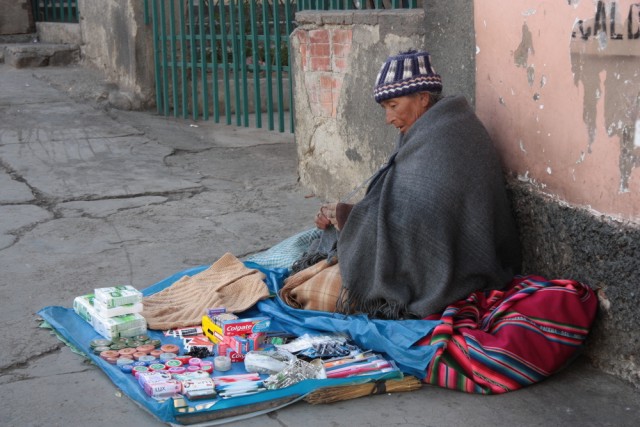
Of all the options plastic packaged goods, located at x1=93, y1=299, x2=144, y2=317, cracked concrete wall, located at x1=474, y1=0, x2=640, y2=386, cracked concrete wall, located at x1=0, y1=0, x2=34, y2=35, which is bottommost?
plastic packaged goods, located at x1=93, y1=299, x2=144, y2=317

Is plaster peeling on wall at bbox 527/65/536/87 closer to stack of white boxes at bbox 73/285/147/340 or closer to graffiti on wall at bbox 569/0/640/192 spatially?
graffiti on wall at bbox 569/0/640/192

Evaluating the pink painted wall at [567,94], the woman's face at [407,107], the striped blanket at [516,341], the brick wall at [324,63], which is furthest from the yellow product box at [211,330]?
the brick wall at [324,63]

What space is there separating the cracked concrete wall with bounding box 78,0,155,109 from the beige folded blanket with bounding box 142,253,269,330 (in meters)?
4.69

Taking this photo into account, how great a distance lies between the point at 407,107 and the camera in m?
3.91

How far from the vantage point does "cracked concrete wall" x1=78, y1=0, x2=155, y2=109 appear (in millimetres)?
8625

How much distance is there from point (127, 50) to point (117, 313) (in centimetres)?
547

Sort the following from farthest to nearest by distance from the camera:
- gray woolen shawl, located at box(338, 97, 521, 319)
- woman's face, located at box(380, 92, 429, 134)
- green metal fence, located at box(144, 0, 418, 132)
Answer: green metal fence, located at box(144, 0, 418, 132), woman's face, located at box(380, 92, 429, 134), gray woolen shawl, located at box(338, 97, 521, 319)

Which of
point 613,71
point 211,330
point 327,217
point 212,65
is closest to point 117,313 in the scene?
point 211,330

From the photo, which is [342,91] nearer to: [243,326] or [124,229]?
[124,229]

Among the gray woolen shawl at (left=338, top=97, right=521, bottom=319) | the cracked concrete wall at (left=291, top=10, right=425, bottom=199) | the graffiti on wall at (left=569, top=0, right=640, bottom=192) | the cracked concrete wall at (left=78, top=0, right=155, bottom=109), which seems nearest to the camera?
the graffiti on wall at (left=569, top=0, right=640, bottom=192)

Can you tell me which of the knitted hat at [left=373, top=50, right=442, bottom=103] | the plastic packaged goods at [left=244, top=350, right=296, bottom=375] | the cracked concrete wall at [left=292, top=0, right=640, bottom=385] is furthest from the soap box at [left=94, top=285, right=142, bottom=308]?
the cracked concrete wall at [left=292, top=0, right=640, bottom=385]

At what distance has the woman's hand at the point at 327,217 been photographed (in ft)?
13.6

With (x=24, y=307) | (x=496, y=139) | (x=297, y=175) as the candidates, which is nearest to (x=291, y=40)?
(x=297, y=175)

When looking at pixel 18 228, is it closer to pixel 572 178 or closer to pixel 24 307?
pixel 24 307
